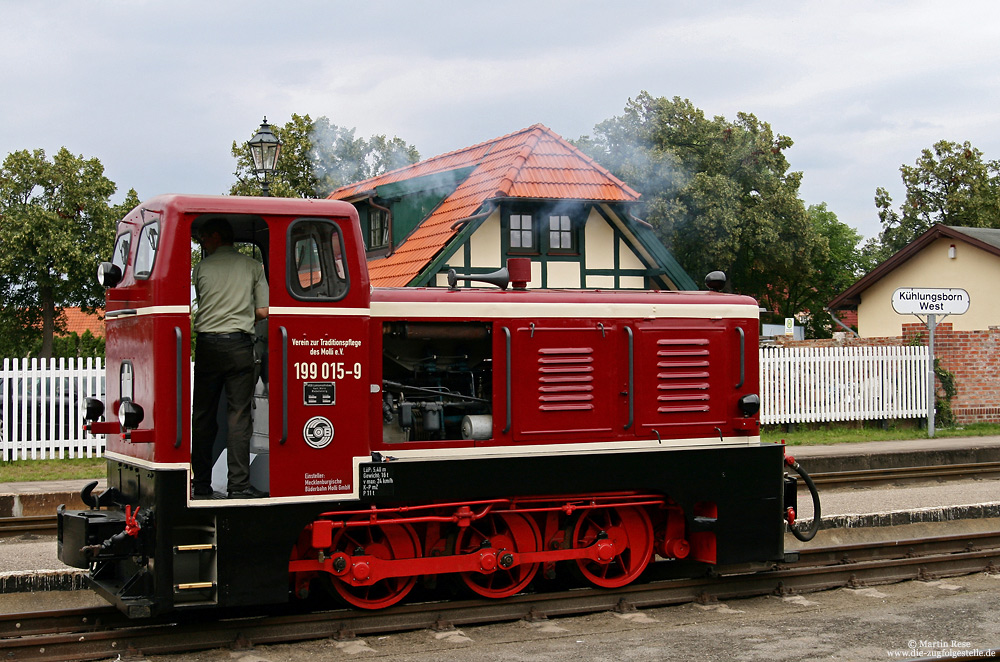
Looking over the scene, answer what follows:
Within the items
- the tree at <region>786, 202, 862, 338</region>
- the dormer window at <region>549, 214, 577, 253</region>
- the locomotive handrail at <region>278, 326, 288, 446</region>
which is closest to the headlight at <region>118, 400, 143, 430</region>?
the locomotive handrail at <region>278, 326, 288, 446</region>

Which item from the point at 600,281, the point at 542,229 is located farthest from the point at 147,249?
the point at 600,281

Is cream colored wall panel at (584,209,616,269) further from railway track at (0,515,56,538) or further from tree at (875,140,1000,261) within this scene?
tree at (875,140,1000,261)

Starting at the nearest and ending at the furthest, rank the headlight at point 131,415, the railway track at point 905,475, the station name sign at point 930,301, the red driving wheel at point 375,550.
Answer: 1. the headlight at point 131,415
2. the red driving wheel at point 375,550
3. the railway track at point 905,475
4. the station name sign at point 930,301

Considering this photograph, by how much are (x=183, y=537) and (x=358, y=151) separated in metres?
14.2

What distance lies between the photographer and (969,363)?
20.5 m

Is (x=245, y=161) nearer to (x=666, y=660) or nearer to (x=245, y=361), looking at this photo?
(x=245, y=361)

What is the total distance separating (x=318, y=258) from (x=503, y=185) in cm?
1133

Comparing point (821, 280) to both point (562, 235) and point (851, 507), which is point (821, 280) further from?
point (851, 507)

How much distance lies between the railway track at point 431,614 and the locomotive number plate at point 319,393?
1551mm

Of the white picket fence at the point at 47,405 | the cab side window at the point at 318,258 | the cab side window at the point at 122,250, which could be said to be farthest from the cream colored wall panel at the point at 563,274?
the cab side window at the point at 318,258

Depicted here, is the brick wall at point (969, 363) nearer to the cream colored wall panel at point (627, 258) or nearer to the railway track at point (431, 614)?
the cream colored wall panel at point (627, 258)

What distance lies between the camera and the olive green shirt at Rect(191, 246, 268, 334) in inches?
257

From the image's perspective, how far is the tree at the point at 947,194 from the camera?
1622 inches

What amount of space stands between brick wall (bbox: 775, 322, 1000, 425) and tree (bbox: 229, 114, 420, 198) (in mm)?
11900
